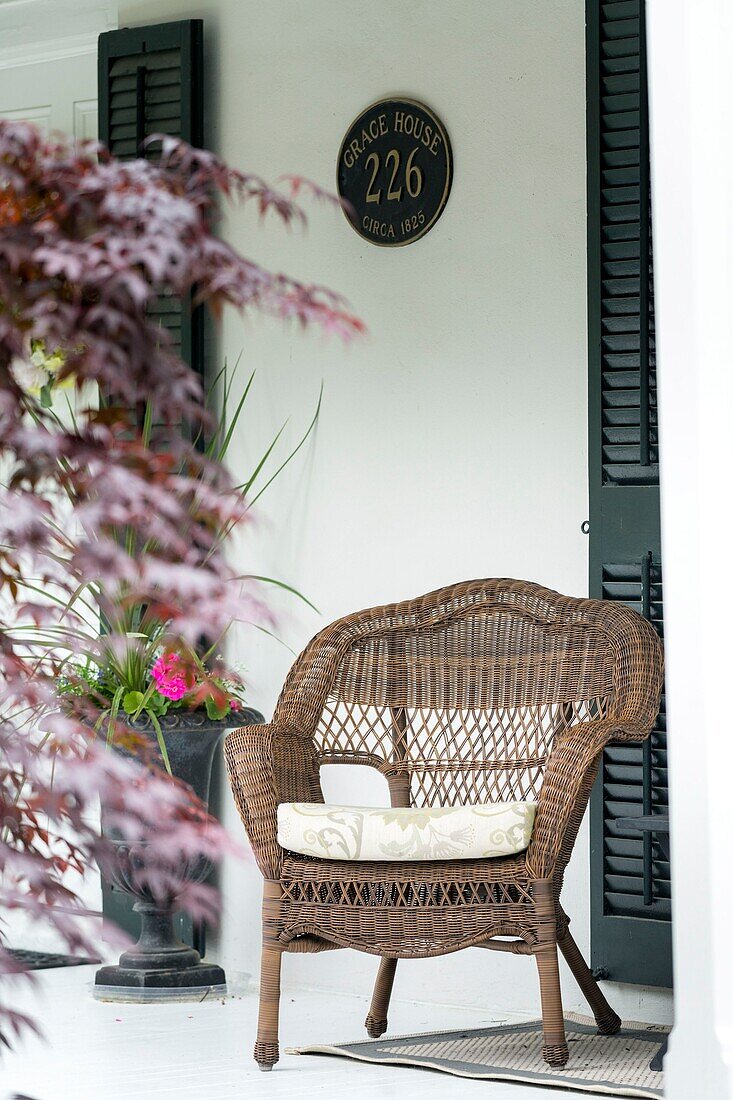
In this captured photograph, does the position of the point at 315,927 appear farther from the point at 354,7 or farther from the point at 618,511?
the point at 354,7

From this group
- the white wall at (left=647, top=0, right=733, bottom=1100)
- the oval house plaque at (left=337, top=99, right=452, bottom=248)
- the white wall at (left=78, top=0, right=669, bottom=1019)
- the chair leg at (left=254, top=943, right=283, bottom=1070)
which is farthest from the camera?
the oval house plaque at (left=337, top=99, right=452, bottom=248)

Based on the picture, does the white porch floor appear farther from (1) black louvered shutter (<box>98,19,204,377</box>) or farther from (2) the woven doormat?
(1) black louvered shutter (<box>98,19,204,377</box>)

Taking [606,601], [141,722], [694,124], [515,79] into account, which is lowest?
[141,722]

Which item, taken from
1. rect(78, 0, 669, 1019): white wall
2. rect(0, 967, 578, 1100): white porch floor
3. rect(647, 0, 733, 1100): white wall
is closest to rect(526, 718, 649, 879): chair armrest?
rect(0, 967, 578, 1100): white porch floor

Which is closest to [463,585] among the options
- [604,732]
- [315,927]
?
[604,732]

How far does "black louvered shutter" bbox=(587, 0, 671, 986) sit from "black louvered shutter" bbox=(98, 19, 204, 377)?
119 centimetres

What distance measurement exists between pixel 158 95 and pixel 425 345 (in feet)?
3.63

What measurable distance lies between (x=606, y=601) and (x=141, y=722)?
3.98 feet

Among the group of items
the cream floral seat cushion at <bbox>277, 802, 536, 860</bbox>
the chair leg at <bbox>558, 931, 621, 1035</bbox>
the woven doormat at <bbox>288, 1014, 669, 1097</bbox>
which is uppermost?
the cream floral seat cushion at <bbox>277, 802, 536, 860</bbox>

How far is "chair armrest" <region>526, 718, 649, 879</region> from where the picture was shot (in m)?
2.84

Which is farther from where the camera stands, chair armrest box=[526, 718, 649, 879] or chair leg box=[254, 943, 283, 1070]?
chair leg box=[254, 943, 283, 1070]

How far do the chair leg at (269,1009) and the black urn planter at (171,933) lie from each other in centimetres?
74

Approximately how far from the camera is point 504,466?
3662mm

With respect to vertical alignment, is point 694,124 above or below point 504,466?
above
